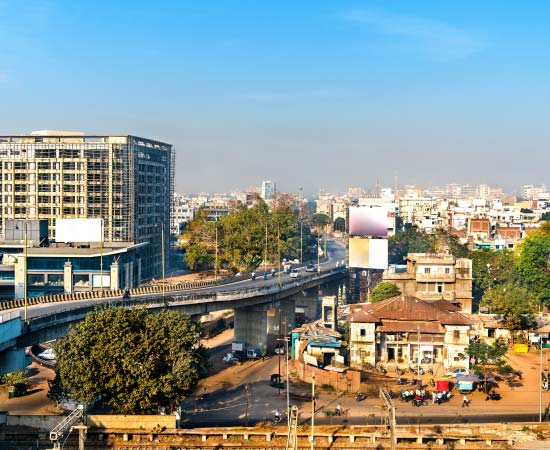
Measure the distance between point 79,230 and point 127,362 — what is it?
4451 centimetres

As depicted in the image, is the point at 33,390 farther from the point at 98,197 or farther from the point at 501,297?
the point at 98,197

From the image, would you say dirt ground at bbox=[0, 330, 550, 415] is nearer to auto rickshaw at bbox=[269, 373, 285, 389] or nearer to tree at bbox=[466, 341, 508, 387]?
auto rickshaw at bbox=[269, 373, 285, 389]

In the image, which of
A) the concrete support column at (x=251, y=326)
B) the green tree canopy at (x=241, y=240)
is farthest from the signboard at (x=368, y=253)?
the concrete support column at (x=251, y=326)

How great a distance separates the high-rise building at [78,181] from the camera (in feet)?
323

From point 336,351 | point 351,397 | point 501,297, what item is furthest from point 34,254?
point 501,297

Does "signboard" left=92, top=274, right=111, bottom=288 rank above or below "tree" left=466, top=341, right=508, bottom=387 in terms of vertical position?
above

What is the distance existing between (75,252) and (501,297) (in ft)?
142

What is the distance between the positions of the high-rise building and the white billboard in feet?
45.0

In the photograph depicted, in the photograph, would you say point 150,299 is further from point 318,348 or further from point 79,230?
point 79,230

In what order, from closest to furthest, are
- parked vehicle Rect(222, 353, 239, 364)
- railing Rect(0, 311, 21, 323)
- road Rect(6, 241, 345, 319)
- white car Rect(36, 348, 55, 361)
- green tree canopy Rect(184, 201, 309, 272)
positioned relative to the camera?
railing Rect(0, 311, 21, 323)
road Rect(6, 241, 345, 319)
white car Rect(36, 348, 55, 361)
parked vehicle Rect(222, 353, 239, 364)
green tree canopy Rect(184, 201, 309, 272)

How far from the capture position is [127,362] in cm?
4141

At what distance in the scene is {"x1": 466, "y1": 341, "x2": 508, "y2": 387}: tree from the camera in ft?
174

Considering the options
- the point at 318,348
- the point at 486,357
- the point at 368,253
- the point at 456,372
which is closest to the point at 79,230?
the point at 368,253

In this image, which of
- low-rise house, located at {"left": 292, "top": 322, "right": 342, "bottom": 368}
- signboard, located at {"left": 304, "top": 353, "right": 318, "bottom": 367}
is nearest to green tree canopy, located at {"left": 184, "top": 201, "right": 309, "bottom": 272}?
low-rise house, located at {"left": 292, "top": 322, "right": 342, "bottom": 368}
